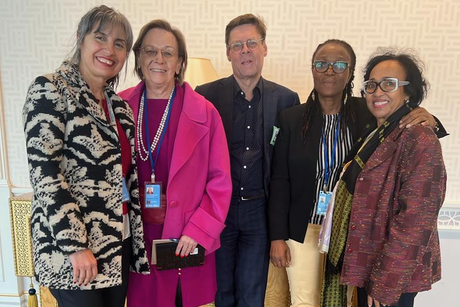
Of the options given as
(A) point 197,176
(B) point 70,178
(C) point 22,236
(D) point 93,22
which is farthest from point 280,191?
(C) point 22,236

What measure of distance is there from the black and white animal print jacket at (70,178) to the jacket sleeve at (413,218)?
1065mm

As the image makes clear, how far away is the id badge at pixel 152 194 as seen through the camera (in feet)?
5.03

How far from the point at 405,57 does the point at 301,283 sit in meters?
1.26

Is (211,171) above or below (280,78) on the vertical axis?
below

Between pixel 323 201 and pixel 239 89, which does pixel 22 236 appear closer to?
pixel 239 89

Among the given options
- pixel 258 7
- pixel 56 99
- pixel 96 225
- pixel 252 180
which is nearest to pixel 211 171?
pixel 252 180

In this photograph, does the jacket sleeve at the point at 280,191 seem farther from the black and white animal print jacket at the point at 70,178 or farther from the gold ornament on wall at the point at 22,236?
the gold ornament on wall at the point at 22,236

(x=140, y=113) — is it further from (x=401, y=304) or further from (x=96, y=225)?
(x=401, y=304)

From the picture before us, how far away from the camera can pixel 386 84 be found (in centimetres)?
148

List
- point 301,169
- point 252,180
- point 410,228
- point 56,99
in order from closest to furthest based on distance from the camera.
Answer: point 56,99 < point 410,228 < point 301,169 < point 252,180

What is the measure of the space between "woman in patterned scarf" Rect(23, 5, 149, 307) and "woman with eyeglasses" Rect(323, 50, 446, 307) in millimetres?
1006

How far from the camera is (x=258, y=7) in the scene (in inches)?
103

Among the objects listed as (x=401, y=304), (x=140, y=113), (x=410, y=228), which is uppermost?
(x=140, y=113)

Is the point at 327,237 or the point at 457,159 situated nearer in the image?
the point at 327,237
